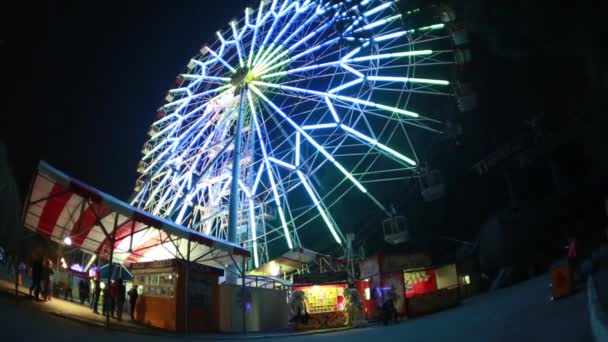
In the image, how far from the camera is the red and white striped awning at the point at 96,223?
34.6ft

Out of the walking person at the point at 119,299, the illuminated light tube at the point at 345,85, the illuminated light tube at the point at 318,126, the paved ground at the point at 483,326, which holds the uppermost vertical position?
the illuminated light tube at the point at 345,85

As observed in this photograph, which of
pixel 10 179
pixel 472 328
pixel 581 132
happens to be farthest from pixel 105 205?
pixel 581 132

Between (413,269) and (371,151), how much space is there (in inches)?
230

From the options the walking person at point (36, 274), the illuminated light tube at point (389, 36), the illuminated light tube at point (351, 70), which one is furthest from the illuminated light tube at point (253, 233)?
the illuminated light tube at point (389, 36)

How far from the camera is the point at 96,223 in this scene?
451 inches

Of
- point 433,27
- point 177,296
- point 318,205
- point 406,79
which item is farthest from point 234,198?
point 433,27

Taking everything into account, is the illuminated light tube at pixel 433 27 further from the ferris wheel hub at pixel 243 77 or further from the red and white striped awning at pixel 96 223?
the red and white striped awning at pixel 96 223

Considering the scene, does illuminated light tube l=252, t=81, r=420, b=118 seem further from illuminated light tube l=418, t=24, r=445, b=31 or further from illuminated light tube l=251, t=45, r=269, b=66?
illuminated light tube l=418, t=24, r=445, b=31

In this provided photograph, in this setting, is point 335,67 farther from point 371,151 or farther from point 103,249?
point 103,249

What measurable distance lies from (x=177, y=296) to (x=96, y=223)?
10.6ft

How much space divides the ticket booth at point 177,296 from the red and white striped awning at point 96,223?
0.62 meters

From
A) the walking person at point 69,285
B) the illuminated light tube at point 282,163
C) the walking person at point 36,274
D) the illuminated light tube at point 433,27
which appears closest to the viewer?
the walking person at point 36,274

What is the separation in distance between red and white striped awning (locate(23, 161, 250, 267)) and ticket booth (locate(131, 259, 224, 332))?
62 cm

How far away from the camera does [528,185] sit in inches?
1060
